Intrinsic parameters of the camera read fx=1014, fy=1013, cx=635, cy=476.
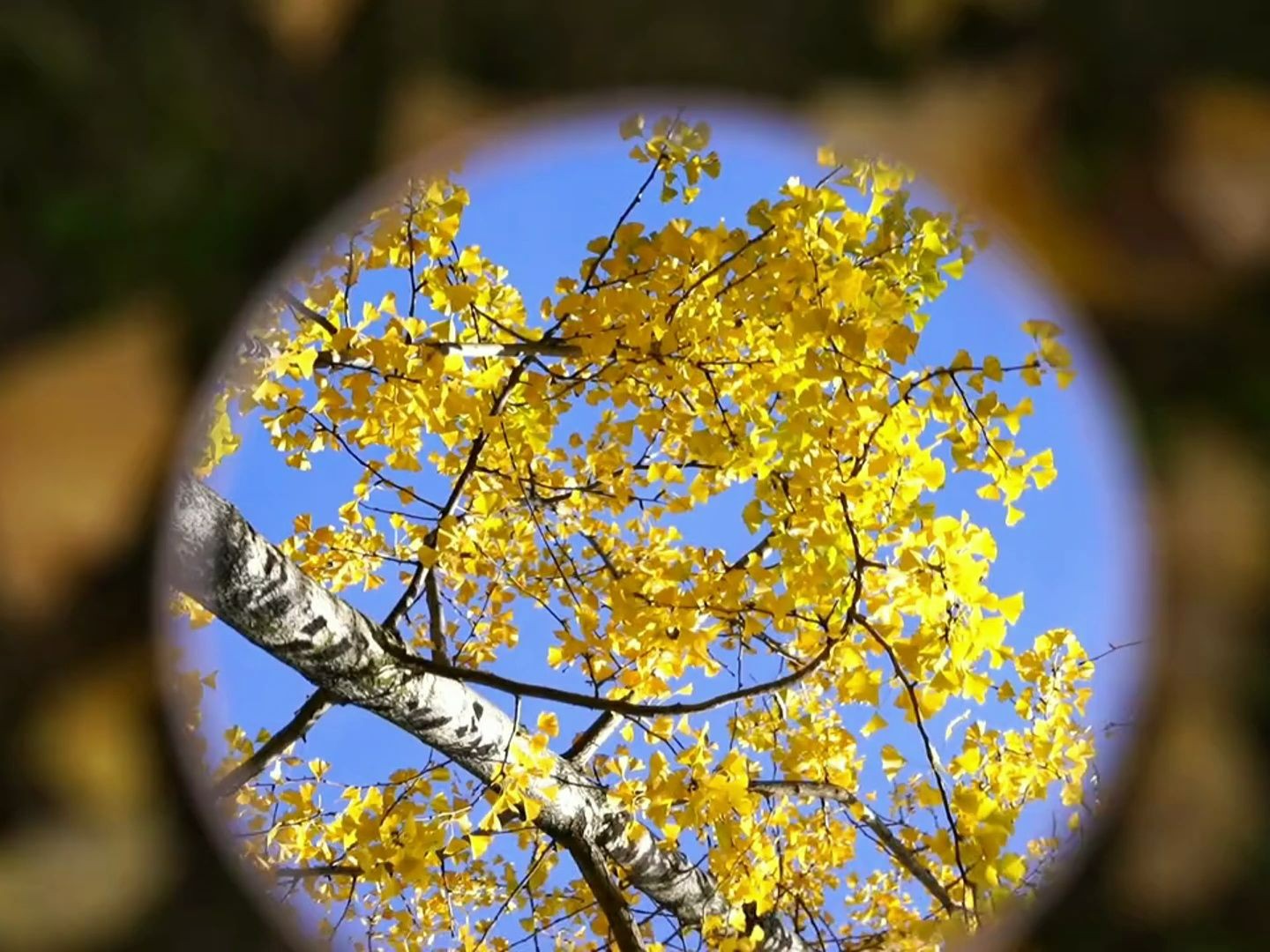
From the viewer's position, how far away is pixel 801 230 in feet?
6.06

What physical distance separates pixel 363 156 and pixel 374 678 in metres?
1.18

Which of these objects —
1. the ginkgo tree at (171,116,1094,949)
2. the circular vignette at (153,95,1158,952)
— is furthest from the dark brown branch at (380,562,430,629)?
the circular vignette at (153,95,1158,952)

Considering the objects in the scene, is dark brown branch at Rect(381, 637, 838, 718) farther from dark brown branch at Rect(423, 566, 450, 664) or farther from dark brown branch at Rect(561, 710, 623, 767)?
dark brown branch at Rect(561, 710, 623, 767)

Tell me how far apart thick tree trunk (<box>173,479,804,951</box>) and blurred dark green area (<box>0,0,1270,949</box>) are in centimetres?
60

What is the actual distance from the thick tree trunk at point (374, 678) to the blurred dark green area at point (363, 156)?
596 mm

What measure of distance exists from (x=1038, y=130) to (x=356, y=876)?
2.10 m

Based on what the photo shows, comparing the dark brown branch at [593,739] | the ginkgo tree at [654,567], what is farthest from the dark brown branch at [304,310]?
the dark brown branch at [593,739]

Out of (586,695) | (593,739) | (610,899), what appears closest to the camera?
(586,695)

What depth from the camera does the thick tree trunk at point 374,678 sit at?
1365mm

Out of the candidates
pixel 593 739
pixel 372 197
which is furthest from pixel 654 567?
pixel 372 197

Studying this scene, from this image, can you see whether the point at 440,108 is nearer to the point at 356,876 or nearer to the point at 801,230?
the point at 801,230

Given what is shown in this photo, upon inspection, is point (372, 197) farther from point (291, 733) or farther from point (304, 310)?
point (291, 733)

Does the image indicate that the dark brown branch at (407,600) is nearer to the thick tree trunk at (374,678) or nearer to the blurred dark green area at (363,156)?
the thick tree trunk at (374,678)

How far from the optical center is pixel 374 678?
1681mm
